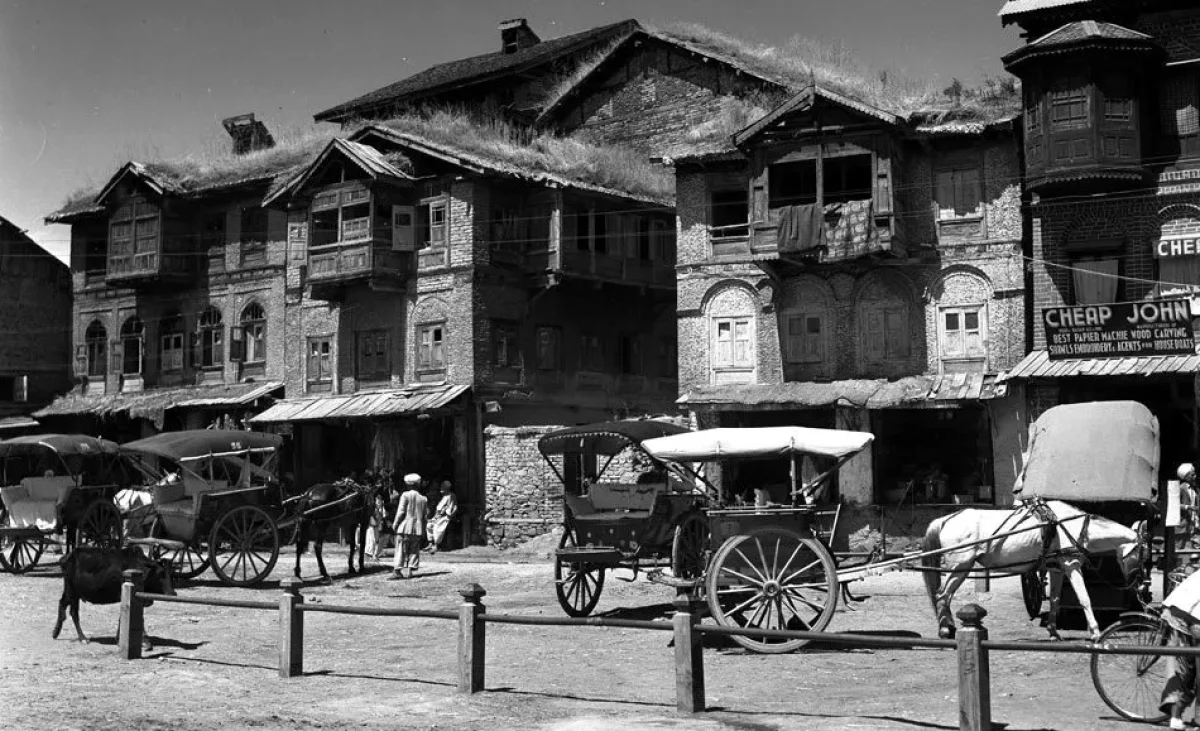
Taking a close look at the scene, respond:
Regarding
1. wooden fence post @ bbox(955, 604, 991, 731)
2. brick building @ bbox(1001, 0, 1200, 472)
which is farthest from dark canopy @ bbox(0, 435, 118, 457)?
wooden fence post @ bbox(955, 604, 991, 731)

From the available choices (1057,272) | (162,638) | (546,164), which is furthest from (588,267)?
(162,638)

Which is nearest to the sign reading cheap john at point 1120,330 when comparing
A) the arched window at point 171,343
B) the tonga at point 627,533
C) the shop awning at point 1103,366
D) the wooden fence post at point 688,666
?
the shop awning at point 1103,366

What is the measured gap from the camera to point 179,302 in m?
46.7

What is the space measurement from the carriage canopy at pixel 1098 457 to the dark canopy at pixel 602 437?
21.8ft

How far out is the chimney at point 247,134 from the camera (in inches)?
2005

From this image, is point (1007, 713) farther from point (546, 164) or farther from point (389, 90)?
point (389, 90)

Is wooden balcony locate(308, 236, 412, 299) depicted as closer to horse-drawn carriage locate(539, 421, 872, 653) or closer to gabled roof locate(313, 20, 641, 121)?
gabled roof locate(313, 20, 641, 121)

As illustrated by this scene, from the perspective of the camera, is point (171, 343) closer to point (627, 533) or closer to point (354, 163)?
point (354, 163)

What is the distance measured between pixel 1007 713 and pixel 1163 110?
73.9ft

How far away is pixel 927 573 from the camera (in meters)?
16.2

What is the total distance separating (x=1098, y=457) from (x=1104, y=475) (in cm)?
23

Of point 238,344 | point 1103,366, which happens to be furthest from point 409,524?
point 238,344

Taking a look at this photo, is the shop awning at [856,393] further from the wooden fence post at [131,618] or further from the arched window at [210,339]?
the wooden fence post at [131,618]

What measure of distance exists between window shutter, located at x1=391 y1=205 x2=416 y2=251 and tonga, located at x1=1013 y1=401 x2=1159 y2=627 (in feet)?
84.5
